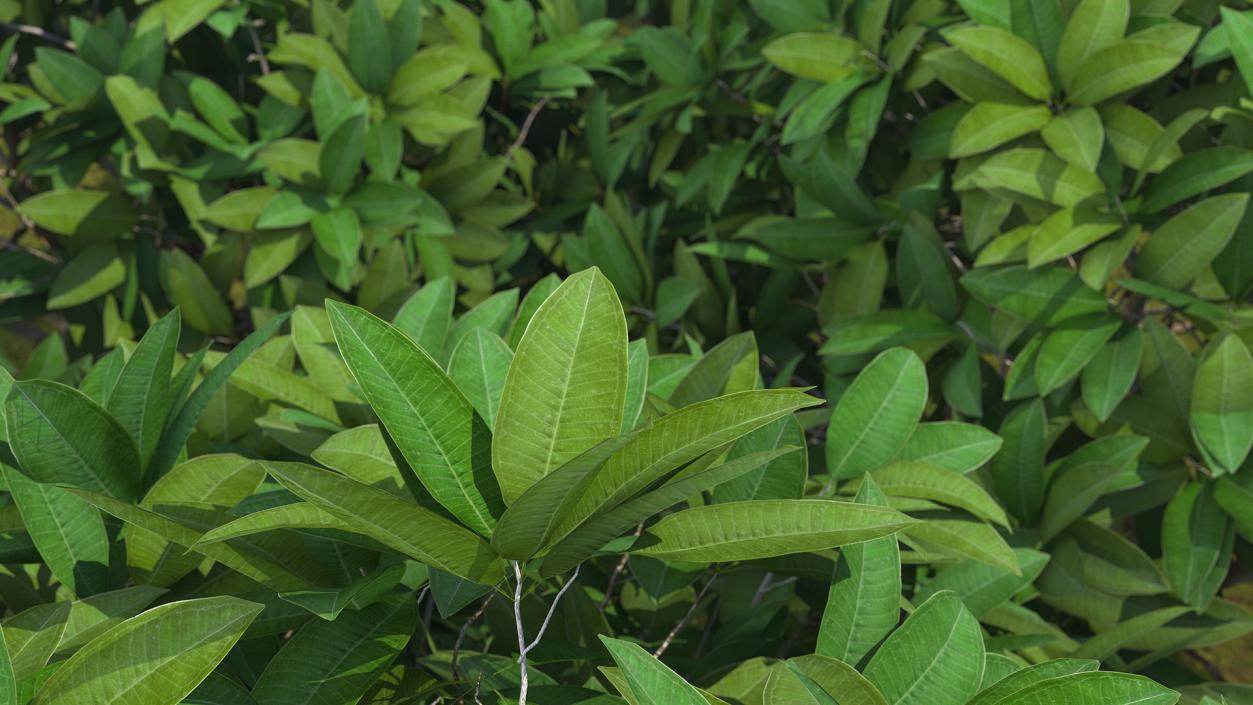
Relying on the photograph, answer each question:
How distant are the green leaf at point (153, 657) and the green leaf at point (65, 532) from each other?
28cm

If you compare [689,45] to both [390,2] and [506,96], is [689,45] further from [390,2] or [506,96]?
[390,2]

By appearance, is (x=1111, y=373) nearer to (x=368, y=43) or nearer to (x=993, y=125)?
(x=993, y=125)

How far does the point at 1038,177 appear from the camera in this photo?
1611 mm

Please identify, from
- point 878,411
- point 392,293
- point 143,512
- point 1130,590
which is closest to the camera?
point 143,512

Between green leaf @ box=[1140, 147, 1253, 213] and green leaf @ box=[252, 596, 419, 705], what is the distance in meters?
1.29

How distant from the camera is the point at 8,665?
645 mm

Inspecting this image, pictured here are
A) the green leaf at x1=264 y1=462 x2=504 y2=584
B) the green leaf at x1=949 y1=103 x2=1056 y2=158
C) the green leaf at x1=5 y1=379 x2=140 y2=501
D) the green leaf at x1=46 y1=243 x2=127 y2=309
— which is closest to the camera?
the green leaf at x1=264 y1=462 x2=504 y2=584

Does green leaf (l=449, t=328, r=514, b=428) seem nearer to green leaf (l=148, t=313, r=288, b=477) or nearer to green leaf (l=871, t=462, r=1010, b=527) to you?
green leaf (l=148, t=313, r=288, b=477)

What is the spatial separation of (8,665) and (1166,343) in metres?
1.52

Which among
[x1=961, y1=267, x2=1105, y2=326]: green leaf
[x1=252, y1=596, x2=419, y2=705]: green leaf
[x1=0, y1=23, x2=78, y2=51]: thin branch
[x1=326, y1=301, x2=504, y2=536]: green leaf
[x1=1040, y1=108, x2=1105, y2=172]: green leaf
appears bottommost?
[x1=961, y1=267, x2=1105, y2=326]: green leaf

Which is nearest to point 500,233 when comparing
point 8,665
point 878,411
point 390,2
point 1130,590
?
point 390,2

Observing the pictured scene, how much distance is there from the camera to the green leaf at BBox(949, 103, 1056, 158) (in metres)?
1.64

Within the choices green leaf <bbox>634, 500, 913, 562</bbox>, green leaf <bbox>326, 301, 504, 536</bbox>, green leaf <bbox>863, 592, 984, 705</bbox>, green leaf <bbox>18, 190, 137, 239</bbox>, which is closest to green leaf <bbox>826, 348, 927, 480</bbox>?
green leaf <bbox>863, 592, 984, 705</bbox>

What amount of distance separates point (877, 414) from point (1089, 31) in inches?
32.6
